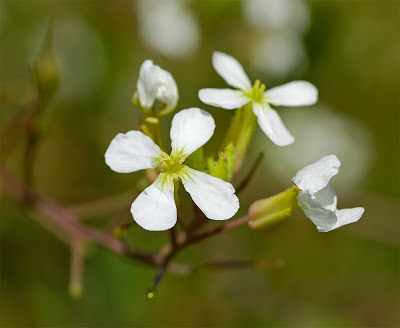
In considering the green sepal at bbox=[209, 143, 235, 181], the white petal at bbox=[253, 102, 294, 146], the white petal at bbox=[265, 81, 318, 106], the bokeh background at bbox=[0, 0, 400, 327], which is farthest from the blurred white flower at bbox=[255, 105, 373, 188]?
the green sepal at bbox=[209, 143, 235, 181]

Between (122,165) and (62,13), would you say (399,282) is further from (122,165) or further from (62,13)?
(62,13)

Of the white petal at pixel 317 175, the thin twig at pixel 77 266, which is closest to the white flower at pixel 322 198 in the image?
the white petal at pixel 317 175

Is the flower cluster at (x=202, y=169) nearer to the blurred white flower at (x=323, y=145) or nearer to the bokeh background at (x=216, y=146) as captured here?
the bokeh background at (x=216, y=146)

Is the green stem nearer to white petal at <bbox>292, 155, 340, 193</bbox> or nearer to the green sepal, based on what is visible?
the green sepal

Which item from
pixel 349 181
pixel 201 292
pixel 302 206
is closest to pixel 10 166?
pixel 201 292

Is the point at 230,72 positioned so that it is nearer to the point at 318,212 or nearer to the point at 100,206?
the point at 318,212

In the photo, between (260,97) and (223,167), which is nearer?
(223,167)

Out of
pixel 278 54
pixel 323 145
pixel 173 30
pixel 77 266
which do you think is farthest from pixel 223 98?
pixel 323 145
